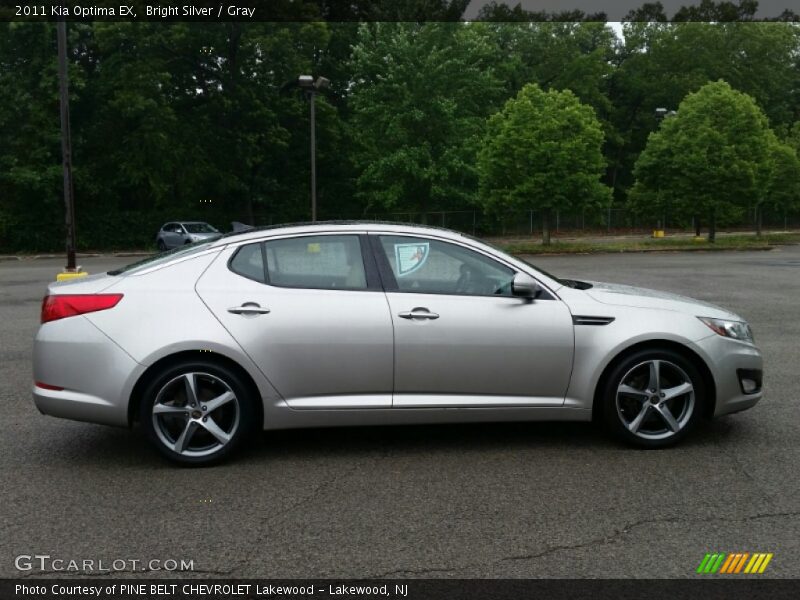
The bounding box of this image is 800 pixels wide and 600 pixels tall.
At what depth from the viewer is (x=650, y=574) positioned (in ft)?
11.8

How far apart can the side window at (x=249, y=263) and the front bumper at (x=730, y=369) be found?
9.60 feet

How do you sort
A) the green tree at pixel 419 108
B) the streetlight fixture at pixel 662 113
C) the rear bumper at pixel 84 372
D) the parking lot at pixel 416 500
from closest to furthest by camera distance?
the parking lot at pixel 416 500
the rear bumper at pixel 84 372
the streetlight fixture at pixel 662 113
the green tree at pixel 419 108

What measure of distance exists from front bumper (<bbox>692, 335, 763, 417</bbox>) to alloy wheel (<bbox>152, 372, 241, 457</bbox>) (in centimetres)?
311

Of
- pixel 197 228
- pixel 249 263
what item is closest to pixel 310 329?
pixel 249 263

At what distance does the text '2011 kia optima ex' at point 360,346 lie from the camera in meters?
5.16

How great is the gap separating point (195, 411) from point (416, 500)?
1.54 m

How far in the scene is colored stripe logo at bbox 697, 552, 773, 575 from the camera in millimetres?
3639

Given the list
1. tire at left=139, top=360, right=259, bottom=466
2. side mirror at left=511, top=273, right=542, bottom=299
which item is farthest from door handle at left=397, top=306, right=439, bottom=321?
tire at left=139, top=360, right=259, bottom=466

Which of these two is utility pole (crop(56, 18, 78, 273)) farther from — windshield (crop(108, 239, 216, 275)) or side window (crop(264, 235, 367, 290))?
side window (crop(264, 235, 367, 290))

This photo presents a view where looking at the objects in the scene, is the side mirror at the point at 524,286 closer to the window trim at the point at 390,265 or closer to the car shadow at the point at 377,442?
the window trim at the point at 390,265

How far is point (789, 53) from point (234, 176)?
174 ft

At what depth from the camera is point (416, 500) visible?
15.0 ft

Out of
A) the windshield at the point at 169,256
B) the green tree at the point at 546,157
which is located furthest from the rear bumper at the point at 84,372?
the green tree at the point at 546,157

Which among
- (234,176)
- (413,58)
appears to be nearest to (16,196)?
(234,176)
